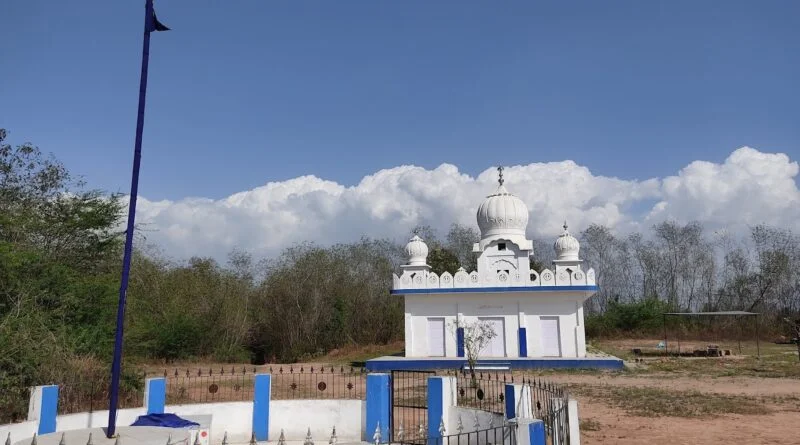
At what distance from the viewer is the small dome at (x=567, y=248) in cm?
2550

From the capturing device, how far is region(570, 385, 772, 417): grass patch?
13.3m

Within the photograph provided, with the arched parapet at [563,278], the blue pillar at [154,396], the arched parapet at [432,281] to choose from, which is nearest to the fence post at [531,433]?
the blue pillar at [154,396]

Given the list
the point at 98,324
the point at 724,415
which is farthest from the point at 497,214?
the point at 98,324

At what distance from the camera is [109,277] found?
17.9 meters

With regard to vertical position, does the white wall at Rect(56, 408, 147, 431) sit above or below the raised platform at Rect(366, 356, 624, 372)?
below

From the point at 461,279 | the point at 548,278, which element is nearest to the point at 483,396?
the point at 461,279

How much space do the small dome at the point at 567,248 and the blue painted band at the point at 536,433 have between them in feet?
64.7

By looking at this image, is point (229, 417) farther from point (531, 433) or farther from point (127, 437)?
point (531, 433)

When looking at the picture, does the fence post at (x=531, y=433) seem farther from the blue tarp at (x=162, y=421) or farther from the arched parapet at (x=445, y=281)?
the arched parapet at (x=445, y=281)

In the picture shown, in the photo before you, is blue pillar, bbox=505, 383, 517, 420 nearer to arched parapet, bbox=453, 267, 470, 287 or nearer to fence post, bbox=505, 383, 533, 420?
fence post, bbox=505, 383, 533, 420

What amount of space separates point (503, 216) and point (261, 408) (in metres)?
16.1

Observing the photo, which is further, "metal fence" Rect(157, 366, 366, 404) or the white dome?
the white dome

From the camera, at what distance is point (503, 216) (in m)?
25.3

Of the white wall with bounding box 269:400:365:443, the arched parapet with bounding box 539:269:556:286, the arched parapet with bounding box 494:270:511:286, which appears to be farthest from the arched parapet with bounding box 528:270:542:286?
the white wall with bounding box 269:400:365:443
